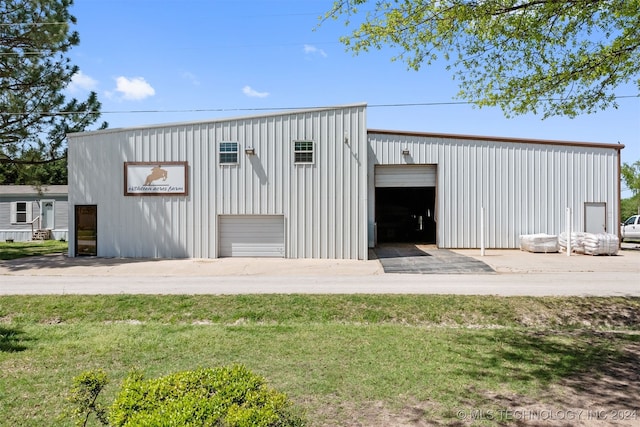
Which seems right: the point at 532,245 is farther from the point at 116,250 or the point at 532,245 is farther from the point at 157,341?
the point at 116,250

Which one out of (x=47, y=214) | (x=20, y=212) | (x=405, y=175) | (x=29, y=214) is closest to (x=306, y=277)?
(x=405, y=175)

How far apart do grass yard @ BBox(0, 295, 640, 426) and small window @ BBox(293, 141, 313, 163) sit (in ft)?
28.7

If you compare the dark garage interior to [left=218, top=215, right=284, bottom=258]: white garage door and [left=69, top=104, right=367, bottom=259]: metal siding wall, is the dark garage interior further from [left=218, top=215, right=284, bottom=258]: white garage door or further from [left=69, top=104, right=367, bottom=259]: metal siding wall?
[left=218, top=215, right=284, bottom=258]: white garage door

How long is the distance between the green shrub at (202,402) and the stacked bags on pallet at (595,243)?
18237 mm

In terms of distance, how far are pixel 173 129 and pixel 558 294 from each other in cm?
1487

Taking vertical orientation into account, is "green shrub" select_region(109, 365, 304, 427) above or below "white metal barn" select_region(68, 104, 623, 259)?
below

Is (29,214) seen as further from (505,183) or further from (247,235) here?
(505,183)

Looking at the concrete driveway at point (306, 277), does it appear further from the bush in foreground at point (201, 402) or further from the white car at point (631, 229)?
the white car at point (631, 229)

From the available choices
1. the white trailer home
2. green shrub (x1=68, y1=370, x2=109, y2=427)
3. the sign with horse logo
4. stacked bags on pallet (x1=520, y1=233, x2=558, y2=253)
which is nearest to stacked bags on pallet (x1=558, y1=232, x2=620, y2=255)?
stacked bags on pallet (x1=520, y1=233, x2=558, y2=253)

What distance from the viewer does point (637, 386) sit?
15.3 feet

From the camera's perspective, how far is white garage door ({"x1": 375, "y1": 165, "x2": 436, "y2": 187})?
64.5ft

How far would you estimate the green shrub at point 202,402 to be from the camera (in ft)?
7.76

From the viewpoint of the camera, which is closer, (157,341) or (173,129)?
(157,341)

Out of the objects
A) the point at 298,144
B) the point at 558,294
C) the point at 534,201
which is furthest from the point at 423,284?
the point at 534,201
